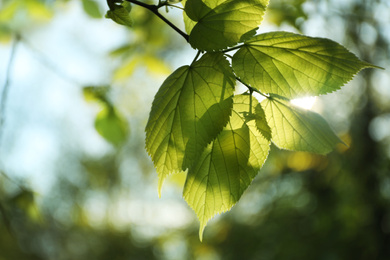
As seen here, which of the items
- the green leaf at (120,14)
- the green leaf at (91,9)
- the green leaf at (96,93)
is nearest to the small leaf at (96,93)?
the green leaf at (96,93)

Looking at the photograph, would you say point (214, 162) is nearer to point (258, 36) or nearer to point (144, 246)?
point (258, 36)

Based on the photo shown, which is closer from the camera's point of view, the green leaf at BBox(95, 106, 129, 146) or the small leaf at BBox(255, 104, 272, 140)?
the small leaf at BBox(255, 104, 272, 140)

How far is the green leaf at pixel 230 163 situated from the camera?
1.05 feet

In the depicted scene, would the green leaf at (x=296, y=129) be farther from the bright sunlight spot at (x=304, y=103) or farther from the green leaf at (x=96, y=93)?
the green leaf at (x=96, y=93)

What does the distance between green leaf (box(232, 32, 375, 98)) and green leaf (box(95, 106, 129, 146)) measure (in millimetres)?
544

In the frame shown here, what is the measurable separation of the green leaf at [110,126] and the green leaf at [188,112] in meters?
0.51

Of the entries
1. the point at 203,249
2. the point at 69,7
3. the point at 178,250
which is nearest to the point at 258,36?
the point at 69,7

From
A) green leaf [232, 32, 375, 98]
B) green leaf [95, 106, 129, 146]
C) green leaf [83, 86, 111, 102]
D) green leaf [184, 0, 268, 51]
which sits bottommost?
green leaf [95, 106, 129, 146]

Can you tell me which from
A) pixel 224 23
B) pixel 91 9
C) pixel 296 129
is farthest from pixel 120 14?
pixel 91 9

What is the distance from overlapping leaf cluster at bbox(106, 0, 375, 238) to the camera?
0.30m

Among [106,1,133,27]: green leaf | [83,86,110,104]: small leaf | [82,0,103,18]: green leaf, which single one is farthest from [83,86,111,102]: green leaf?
[106,1,133,27]: green leaf

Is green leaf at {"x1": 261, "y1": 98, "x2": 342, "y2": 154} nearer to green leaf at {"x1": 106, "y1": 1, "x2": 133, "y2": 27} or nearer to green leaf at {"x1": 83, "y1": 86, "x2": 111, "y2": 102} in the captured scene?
green leaf at {"x1": 106, "y1": 1, "x2": 133, "y2": 27}

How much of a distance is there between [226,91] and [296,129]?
0.32ft

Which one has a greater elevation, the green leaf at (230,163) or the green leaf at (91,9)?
the green leaf at (91,9)
